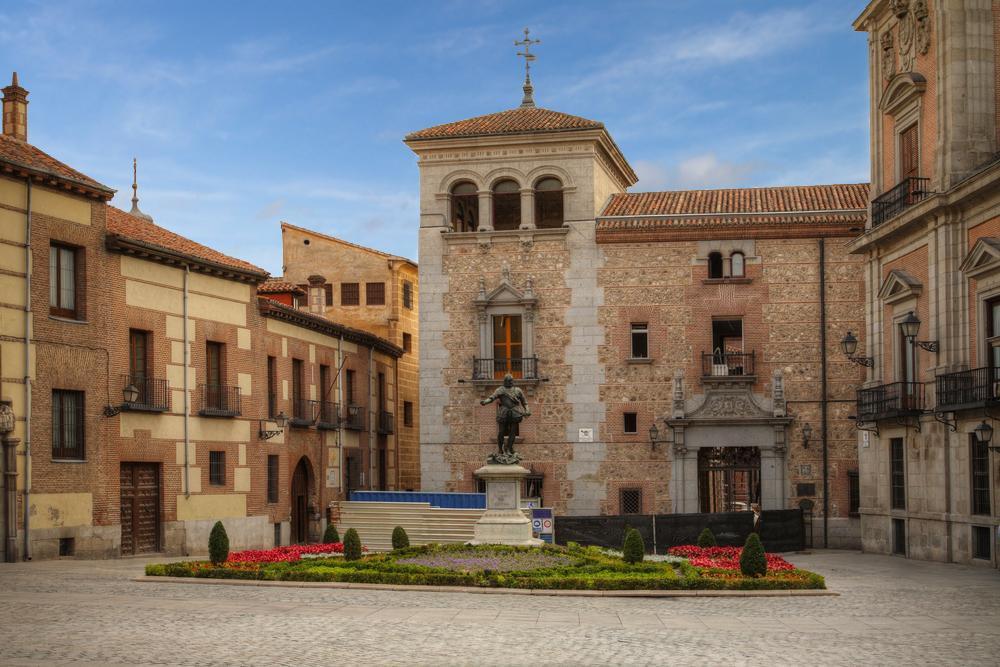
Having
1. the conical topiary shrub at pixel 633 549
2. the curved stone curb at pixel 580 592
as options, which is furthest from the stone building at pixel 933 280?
the conical topiary shrub at pixel 633 549

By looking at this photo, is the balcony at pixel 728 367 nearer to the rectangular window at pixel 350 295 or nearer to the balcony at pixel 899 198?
the balcony at pixel 899 198

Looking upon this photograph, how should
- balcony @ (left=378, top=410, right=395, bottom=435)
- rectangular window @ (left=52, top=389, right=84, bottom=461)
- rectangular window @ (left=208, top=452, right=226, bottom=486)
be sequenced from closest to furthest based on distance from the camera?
rectangular window @ (left=52, top=389, right=84, bottom=461), rectangular window @ (left=208, top=452, right=226, bottom=486), balcony @ (left=378, top=410, right=395, bottom=435)

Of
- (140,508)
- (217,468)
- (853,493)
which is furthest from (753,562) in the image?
(853,493)

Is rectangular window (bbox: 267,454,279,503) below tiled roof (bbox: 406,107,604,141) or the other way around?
below

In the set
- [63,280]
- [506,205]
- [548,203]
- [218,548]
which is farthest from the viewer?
[506,205]

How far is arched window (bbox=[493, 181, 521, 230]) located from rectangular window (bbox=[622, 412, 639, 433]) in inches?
302

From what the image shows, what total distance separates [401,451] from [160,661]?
40890 millimetres

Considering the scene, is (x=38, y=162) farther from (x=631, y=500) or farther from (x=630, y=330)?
(x=631, y=500)

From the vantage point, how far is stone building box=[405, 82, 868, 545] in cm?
4234

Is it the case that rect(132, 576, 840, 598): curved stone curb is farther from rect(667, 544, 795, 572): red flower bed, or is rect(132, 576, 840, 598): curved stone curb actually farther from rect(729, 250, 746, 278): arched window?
rect(729, 250, 746, 278): arched window

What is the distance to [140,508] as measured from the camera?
1303 inches

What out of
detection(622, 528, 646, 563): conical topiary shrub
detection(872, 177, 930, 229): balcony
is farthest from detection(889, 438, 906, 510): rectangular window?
detection(622, 528, 646, 563): conical topiary shrub

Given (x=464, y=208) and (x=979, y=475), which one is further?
(x=464, y=208)

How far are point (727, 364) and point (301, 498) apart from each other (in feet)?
49.6
